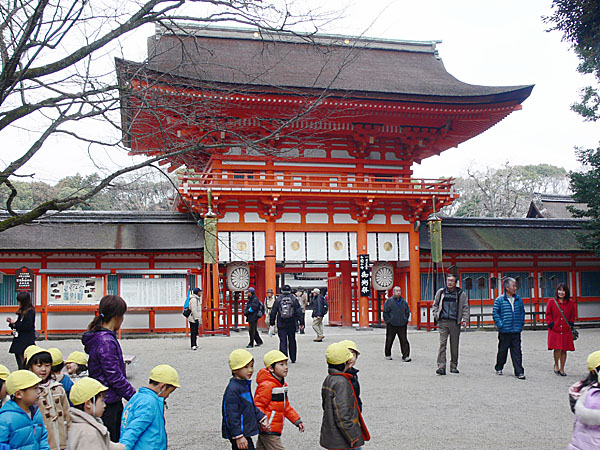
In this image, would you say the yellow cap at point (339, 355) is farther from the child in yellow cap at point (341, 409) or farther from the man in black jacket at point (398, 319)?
the man in black jacket at point (398, 319)

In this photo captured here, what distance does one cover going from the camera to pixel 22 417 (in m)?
3.80

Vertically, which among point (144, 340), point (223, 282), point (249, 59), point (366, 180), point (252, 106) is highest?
point (249, 59)

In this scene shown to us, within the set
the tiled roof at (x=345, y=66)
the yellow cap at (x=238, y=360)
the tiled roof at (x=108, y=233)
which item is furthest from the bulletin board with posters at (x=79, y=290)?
the yellow cap at (x=238, y=360)

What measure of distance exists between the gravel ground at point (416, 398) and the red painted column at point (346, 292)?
7.01 meters

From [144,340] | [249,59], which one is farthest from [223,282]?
[249,59]

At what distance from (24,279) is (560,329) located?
46.7 ft

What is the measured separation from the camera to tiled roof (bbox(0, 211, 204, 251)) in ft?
60.8

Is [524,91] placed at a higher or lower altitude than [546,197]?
higher

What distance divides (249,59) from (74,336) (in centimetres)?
1110

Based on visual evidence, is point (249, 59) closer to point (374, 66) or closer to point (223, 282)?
point (374, 66)

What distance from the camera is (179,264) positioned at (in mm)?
19719

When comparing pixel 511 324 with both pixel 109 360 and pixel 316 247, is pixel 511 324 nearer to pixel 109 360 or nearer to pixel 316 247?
pixel 109 360

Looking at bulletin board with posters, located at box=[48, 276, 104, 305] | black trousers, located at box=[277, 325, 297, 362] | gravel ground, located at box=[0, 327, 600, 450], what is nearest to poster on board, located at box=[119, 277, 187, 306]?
bulletin board with posters, located at box=[48, 276, 104, 305]

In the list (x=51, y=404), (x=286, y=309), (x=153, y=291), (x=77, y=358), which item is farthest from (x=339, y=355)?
(x=153, y=291)
